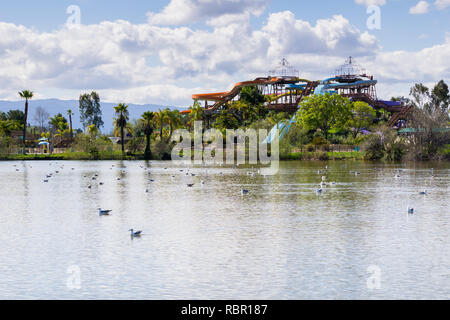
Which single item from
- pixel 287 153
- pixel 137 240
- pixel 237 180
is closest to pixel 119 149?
pixel 287 153

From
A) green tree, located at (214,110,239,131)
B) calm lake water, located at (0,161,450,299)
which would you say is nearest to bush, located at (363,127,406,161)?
green tree, located at (214,110,239,131)

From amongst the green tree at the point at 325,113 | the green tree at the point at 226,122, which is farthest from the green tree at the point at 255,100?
the green tree at the point at 325,113

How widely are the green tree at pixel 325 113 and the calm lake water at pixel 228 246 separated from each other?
68934 mm

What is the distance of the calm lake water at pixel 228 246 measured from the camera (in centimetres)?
1590

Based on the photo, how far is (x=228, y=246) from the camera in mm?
21359

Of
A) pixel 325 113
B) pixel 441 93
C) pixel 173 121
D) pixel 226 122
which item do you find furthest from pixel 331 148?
→ pixel 441 93

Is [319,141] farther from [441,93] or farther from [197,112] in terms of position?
[441,93]

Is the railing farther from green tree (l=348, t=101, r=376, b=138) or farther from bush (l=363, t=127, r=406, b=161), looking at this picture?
green tree (l=348, t=101, r=376, b=138)

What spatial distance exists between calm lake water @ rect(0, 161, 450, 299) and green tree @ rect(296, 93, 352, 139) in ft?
226

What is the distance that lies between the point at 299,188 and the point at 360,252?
955 inches

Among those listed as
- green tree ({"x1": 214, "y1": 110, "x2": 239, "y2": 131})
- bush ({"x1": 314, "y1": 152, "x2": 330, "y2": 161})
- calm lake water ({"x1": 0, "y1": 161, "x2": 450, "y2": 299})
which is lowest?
calm lake water ({"x1": 0, "y1": 161, "x2": 450, "y2": 299})

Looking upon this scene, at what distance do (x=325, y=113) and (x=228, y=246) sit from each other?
294 ft

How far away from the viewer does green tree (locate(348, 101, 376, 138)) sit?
4542 inches

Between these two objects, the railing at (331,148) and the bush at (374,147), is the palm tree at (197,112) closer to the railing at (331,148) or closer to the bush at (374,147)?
the railing at (331,148)
